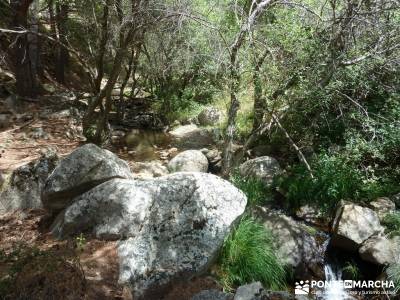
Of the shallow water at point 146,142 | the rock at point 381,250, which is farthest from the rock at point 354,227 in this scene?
the shallow water at point 146,142

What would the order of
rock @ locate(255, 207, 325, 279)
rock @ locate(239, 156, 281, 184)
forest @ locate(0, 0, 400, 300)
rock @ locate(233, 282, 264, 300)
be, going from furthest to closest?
rock @ locate(239, 156, 281, 184), rock @ locate(255, 207, 325, 279), forest @ locate(0, 0, 400, 300), rock @ locate(233, 282, 264, 300)

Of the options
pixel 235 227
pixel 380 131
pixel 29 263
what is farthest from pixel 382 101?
pixel 29 263

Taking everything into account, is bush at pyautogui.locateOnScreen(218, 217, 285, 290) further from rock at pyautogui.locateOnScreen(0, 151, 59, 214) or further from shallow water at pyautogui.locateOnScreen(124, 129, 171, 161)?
shallow water at pyautogui.locateOnScreen(124, 129, 171, 161)

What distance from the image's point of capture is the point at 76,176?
553 centimetres

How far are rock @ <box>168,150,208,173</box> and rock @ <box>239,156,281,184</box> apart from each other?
1.00m

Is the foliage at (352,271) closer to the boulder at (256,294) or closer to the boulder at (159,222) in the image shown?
the boulder at (159,222)

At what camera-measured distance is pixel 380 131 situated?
7.16 m

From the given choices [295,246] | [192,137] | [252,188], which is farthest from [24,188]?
[192,137]

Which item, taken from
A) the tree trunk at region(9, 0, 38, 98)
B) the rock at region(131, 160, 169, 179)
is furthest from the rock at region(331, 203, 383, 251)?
the tree trunk at region(9, 0, 38, 98)

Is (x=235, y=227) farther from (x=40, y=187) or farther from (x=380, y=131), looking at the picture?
(x=380, y=131)

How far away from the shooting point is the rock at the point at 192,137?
35.4ft

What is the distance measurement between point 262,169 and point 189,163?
1.60 metres

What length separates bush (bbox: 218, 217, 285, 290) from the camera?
16.7 ft

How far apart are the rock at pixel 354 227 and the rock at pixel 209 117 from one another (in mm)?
6032
